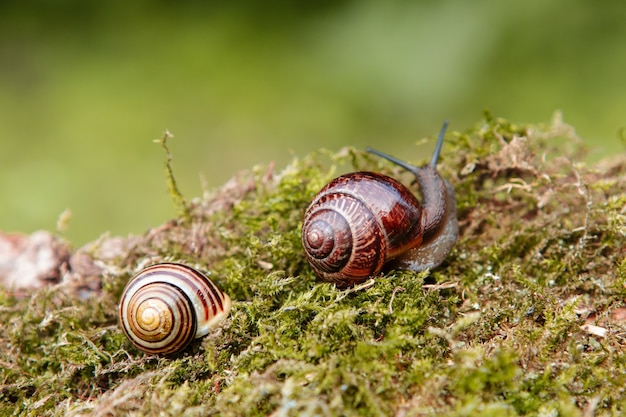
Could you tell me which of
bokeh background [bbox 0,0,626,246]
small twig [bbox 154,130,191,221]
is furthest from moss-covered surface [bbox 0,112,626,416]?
bokeh background [bbox 0,0,626,246]

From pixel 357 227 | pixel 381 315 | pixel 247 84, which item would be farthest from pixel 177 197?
pixel 247 84

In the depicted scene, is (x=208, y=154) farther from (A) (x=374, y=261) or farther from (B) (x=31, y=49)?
(A) (x=374, y=261)

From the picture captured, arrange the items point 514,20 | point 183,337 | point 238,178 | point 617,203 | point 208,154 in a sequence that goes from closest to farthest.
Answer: point 183,337, point 617,203, point 238,178, point 514,20, point 208,154

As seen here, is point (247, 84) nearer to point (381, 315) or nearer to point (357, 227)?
point (357, 227)

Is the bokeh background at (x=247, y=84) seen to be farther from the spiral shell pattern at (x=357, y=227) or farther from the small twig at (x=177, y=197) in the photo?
the spiral shell pattern at (x=357, y=227)

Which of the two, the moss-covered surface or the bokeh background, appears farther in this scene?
the bokeh background

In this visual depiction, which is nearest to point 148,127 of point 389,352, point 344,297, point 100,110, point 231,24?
point 100,110

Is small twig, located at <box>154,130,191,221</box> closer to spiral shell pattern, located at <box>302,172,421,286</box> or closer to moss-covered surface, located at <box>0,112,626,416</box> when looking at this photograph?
moss-covered surface, located at <box>0,112,626,416</box>
